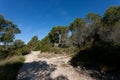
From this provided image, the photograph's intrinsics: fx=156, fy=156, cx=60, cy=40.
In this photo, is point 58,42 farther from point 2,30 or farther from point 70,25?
point 2,30

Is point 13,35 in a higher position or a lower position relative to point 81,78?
higher

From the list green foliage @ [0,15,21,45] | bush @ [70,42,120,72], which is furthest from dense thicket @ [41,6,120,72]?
green foliage @ [0,15,21,45]

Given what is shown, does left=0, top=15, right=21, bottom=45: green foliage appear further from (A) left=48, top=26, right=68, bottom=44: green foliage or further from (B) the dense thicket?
(A) left=48, top=26, right=68, bottom=44: green foliage

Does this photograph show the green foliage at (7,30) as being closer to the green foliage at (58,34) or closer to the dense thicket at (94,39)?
the dense thicket at (94,39)

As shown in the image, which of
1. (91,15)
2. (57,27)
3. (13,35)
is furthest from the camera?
(57,27)

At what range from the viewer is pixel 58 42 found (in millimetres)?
53719

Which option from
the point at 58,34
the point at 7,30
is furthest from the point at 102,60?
the point at 58,34

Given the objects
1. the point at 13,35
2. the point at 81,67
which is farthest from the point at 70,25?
the point at 81,67

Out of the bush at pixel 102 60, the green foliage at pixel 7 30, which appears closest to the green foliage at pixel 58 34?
the green foliage at pixel 7 30

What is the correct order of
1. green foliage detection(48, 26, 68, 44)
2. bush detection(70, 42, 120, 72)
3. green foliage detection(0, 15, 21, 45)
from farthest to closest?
green foliage detection(48, 26, 68, 44)
green foliage detection(0, 15, 21, 45)
bush detection(70, 42, 120, 72)

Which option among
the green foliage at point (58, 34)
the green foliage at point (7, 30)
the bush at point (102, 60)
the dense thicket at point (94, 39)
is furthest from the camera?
the green foliage at point (58, 34)

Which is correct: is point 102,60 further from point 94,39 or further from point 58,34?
point 58,34

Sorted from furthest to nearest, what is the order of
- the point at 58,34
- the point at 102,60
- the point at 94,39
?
the point at 58,34, the point at 94,39, the point at 102,60

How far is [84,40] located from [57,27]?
18.7 metres
